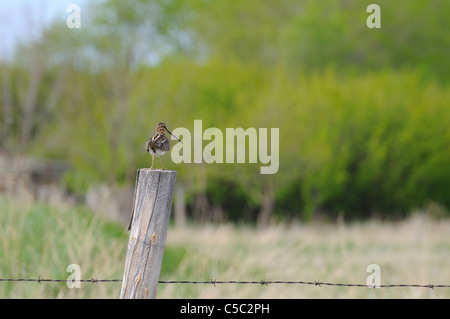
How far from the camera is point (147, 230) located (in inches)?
151

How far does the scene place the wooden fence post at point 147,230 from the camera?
12.5 ft

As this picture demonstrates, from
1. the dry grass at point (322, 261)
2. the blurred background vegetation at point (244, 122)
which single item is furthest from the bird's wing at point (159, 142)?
the blurred background vegetation at point (244, 122)

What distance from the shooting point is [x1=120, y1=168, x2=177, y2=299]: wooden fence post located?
3.81 meters

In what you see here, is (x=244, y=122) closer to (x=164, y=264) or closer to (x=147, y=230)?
(x=164, y=264)

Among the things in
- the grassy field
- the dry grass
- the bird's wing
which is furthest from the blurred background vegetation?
the bird's wing

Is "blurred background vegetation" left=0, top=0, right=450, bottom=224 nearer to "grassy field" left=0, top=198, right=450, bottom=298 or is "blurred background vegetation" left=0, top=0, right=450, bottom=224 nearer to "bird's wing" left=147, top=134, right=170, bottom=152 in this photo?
"grassy field" left=0, top=198, right=450, bottom=298

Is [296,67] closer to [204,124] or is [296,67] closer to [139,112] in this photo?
→ [204,124]

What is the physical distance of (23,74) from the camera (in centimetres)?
2859

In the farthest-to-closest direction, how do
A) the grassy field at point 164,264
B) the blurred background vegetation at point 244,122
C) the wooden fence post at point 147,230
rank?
the blurred background vegetation at point 244,122 < the grassy field at point 164,264 < the wooden fence post at point 147,230

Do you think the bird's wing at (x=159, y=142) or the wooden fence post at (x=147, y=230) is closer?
the wooden fence post at (x=147, y=230)

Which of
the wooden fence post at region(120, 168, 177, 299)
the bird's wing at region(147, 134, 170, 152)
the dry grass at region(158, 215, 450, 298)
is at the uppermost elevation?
the bird's wing at region(147, 134, 170, 152)

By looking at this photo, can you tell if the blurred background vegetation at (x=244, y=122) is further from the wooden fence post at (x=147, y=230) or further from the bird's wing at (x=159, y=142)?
the wooden fence post at (x=147, y=230)
